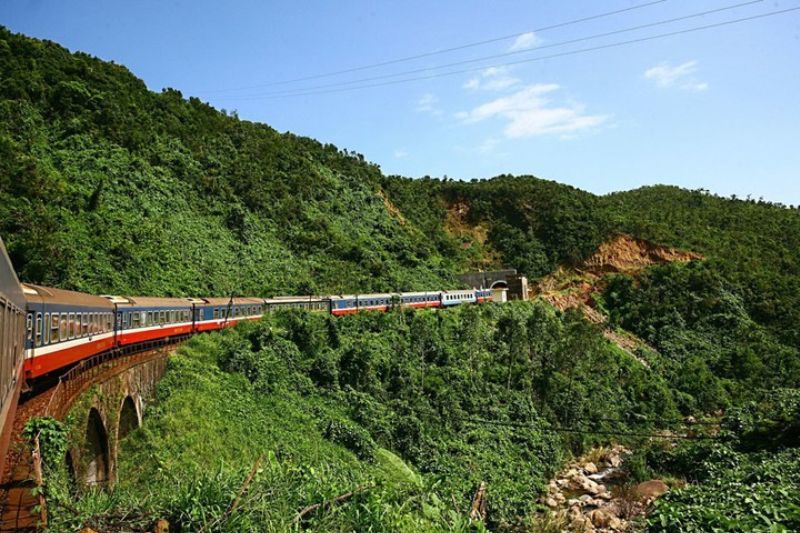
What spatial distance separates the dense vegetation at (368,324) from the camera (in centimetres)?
1253

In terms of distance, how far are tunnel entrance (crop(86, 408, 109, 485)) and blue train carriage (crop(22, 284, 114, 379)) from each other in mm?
1269

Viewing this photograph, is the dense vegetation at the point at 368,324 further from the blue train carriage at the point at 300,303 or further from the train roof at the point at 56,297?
the train roof at the point at 56,297

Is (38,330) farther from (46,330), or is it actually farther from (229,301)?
(229,301)

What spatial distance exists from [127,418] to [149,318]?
16.0 feet

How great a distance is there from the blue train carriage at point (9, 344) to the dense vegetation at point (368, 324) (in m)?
1.28

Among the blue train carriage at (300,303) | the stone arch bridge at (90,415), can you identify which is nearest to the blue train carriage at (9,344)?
the stone arch bridge at (90,415)

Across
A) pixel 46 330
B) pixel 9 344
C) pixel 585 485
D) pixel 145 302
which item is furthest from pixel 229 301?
pixel 9 344

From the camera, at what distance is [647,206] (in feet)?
240

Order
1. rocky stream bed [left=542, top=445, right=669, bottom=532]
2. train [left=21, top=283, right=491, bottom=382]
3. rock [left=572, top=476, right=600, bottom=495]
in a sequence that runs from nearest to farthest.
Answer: train [left=21, top=283, right=491, bottom=382], rocky stream bed [left=542, top=445, right=669, bottom=532], rock [left=572, top=476, right=600, bottom=495]

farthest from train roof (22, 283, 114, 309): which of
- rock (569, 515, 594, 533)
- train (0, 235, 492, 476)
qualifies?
rock (569, 515, 594, 533)

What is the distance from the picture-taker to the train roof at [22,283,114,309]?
30.6 feet

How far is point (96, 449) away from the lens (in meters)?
11.4

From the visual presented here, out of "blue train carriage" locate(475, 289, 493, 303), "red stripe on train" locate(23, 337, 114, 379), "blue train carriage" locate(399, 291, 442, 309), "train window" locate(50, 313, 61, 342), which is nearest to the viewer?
"red stripe on train" locate(23, 337, 114, 379)

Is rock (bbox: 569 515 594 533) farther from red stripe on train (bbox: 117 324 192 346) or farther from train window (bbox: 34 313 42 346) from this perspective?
train window (bbox: 34 313 42 346)
